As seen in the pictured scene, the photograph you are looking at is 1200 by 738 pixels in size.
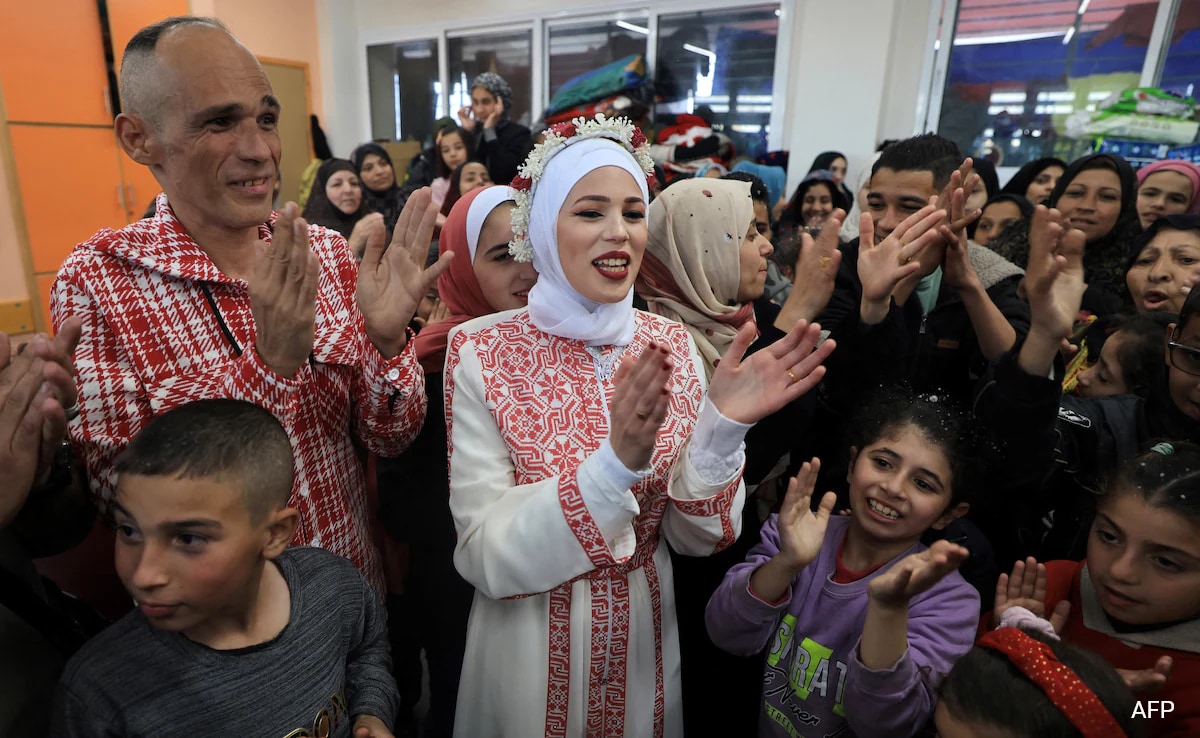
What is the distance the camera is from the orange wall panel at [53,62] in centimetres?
463

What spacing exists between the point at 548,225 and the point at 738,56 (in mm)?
5007

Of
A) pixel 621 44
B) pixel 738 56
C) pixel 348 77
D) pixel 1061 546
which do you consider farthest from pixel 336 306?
pixel 348 77

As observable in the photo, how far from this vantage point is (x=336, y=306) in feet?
4.24

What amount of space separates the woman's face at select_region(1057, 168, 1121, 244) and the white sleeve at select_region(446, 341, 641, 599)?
101 inches

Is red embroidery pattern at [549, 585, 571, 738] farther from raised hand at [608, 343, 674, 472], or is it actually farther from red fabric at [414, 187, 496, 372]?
red fabric at [414, 187, 496, 372]

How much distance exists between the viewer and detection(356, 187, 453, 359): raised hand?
4.10 ft

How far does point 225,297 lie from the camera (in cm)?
115

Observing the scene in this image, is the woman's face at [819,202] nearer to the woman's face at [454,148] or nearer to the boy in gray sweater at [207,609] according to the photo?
the woman's face at [454,148]

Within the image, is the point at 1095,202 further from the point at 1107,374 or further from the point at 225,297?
the point at 225,297

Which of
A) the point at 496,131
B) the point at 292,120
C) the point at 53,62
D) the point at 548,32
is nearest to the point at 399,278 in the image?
the point at 496,131

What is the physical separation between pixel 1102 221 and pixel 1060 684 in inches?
93.5

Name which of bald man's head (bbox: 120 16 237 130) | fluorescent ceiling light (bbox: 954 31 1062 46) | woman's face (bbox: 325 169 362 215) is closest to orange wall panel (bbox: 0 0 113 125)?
woman's face (bbox: 325 169 362 215)

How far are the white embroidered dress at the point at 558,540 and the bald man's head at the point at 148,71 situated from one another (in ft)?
2.12

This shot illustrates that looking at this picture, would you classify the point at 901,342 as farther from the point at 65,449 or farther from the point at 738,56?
the point at 738,56
